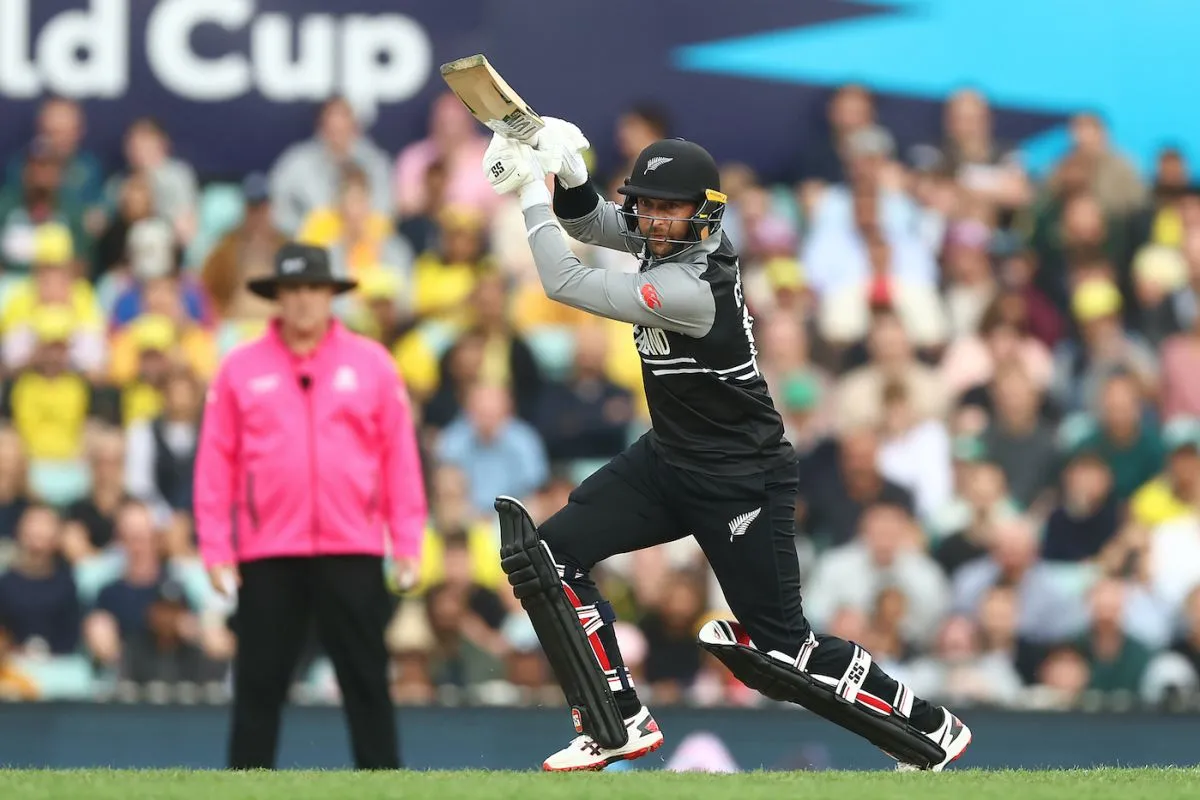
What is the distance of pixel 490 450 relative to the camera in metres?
10.6

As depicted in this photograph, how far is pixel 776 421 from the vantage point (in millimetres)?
6234

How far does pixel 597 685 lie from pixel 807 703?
0.67 metres

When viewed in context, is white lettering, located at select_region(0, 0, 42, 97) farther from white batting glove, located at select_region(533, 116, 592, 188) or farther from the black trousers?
white batting glove, located at select_region(533, 116, 592, 188)

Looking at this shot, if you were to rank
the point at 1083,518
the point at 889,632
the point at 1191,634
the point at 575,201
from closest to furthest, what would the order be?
the point at 575,201 → the point at 889,632 → the point at 1191,634 → the point at 1083,518

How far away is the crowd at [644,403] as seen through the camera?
32.6 feet

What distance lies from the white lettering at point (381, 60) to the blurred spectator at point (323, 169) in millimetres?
204

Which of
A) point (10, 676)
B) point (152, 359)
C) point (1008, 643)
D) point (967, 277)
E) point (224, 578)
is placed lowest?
point (10, 676)

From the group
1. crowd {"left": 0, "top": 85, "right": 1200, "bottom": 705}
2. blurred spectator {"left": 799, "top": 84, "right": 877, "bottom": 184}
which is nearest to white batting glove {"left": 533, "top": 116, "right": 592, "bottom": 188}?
crowd {"left": 0, "top": 85, "right": 1200, "bottom": 705}

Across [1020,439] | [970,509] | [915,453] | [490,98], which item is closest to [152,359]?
[915,453]

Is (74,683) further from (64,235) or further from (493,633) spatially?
(64,235)

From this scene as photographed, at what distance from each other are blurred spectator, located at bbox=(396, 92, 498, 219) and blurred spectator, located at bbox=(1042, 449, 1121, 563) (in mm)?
3623

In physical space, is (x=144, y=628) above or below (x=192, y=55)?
below

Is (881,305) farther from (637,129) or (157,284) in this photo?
(157,284)

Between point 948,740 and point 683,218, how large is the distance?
6.31ft
